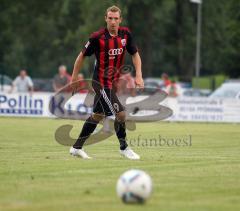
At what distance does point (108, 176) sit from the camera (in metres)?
10.6

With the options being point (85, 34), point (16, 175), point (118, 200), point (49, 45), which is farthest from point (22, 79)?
point (49, 45)

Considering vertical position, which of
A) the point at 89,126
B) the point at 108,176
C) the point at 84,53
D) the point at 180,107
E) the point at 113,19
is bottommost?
the point at 180,107

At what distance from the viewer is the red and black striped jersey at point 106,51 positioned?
12.9 metres

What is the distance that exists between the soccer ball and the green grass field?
0.10 metres

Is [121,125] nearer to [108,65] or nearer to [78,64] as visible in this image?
[108,65]

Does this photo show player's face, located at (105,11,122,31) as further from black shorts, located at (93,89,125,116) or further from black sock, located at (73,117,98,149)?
black sock, located at (73,117,98,149)

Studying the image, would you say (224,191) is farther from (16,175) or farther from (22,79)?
(22,79)

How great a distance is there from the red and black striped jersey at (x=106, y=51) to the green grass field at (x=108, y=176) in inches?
55.0

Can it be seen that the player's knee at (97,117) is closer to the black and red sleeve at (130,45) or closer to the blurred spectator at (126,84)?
the black and red sleeve at (130,45)

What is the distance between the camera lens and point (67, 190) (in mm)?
9211

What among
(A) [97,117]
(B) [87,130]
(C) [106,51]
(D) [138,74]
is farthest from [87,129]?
(C) [106,51]

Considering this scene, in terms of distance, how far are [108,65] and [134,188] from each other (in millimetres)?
5341

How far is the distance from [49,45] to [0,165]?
232ft

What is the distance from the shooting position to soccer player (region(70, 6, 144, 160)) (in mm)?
12938
